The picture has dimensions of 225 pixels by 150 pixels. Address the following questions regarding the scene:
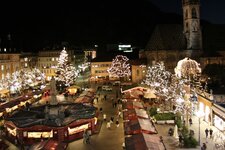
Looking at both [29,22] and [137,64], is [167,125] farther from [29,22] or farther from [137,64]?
[29,22]

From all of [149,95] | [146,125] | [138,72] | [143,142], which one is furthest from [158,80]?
[143,142]

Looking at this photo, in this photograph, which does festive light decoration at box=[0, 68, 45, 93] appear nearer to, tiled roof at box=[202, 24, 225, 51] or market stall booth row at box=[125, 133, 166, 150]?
market stall booth row at box=[125, 133, 166, 150]

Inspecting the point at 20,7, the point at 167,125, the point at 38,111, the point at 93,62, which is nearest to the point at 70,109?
the point at 38,111

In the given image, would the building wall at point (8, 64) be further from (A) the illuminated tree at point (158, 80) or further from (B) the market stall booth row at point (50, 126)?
(B) the market stall booth row at point (50, 126)

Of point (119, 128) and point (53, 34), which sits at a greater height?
point (53, 34)

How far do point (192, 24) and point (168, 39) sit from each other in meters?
9.28

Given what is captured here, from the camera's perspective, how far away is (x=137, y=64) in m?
95.6

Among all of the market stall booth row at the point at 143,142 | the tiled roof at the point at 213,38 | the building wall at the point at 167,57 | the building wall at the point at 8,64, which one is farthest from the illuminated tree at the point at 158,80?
the building wall at the point at 8,64

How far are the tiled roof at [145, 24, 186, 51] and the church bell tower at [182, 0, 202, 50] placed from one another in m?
3.28

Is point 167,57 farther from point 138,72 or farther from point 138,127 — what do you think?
point 138,127

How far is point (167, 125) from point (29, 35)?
12176 cm

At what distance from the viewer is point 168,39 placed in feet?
306

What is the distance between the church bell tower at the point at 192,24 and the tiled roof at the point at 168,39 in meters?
3.28

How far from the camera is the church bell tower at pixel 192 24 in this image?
84.8m
